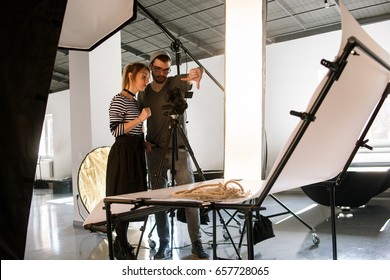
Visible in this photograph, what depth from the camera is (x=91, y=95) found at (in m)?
3.00

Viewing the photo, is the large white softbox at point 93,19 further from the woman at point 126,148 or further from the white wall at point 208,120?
the white wall at point 208,120

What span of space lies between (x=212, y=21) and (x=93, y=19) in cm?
369

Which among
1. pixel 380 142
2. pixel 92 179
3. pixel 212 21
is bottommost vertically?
pixel 92 179

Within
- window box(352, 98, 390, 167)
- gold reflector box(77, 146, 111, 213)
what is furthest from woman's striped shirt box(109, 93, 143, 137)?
window box(352, 98, 390, 167)

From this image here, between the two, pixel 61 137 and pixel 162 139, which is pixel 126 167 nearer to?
pixel 162 139

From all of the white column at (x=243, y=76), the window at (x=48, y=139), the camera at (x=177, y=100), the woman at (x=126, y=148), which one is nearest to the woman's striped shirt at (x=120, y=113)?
the woman at (x=126, y=148)

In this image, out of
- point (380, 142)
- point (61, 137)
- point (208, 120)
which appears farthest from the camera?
point (61, 137)

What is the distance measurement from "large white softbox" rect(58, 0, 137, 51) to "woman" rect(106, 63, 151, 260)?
0.35 metres

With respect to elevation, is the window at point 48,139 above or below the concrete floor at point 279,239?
above

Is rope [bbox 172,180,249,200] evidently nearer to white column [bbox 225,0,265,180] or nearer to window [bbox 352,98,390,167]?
white column [bbox 225,0,265,180]

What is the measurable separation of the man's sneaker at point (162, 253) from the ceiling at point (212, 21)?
7.08ft

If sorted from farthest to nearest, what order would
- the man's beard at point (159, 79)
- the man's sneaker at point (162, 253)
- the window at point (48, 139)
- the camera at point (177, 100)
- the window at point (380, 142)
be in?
the window at point (48, 139), the window at point (380, 142), the man's sneaker at point (162, 253), the man's beard at point (159, 79), the camera at point (177, 100)

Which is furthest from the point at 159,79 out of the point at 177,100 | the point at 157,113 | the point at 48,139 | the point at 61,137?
the point at 48,139

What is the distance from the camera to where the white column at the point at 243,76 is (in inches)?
62.9
